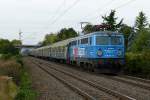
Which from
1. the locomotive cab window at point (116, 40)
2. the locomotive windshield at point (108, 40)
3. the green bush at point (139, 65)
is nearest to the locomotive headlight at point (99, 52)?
the locomotive windshield at point (108, 40)

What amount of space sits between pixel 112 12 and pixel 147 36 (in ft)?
129

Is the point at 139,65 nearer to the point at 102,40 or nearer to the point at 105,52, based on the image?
the point at 105,52

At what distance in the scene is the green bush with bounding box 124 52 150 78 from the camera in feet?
92.1

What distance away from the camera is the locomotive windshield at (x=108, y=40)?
29.9 metres

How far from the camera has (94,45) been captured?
29641 mm

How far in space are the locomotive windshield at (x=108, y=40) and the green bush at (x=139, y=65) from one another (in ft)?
5.38

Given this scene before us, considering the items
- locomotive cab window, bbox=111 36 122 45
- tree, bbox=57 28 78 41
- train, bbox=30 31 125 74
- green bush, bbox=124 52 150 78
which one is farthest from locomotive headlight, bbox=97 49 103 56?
tree, bbox=57 28 78 41

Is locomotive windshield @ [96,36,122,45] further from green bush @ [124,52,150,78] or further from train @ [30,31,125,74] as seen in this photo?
green bush @ [124,52,150,78]

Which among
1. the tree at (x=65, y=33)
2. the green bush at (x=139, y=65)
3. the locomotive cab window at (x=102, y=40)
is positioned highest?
the tree at (x=65, y=33)

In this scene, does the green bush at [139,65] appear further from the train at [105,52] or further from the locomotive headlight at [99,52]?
the locomotive headlight at [99,52]

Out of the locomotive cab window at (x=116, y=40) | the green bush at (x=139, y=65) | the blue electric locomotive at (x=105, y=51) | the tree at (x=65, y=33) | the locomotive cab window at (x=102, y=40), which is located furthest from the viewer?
the tree at (x=65, y=33)

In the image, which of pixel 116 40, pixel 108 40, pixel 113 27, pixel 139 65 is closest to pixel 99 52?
pixel 108 40

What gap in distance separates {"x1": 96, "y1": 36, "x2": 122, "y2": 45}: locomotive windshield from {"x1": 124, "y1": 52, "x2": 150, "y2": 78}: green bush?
1.64 meters

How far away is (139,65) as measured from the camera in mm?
29141
